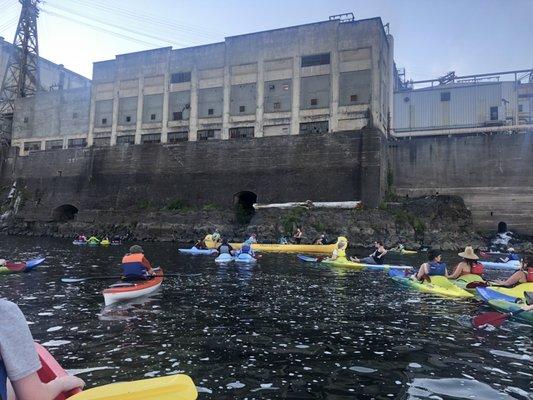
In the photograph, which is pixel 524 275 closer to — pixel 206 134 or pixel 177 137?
pixel 206 134

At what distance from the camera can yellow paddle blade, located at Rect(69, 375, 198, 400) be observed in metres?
3.40

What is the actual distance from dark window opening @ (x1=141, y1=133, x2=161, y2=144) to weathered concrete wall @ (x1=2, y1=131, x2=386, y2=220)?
157 centimetres

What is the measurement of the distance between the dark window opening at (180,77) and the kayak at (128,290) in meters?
34.7

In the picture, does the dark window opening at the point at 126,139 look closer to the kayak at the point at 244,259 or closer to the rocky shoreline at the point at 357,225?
the rocky shoreline at the point at 357,225

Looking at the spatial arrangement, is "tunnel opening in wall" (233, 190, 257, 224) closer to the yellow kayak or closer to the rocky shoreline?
the rocky shoreline

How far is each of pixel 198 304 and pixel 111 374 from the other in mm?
4731

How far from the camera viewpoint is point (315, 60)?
3856cm

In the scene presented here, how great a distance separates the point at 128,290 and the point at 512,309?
8.43 metres

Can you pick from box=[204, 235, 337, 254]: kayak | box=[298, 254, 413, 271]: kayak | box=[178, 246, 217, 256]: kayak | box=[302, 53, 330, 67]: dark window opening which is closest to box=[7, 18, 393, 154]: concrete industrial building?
box=[302, 53, 330, 67]: dark window opening

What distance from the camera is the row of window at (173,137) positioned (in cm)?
3822

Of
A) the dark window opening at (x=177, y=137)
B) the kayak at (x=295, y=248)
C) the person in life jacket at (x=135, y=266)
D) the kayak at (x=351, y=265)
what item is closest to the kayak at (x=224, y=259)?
the kayak at (x=351, y=265)

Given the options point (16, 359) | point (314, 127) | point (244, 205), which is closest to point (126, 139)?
point (244, 205)

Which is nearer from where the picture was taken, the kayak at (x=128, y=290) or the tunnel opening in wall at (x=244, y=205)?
the kayak at (x=128, y=290)

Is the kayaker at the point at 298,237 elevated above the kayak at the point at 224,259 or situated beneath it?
elevated above
